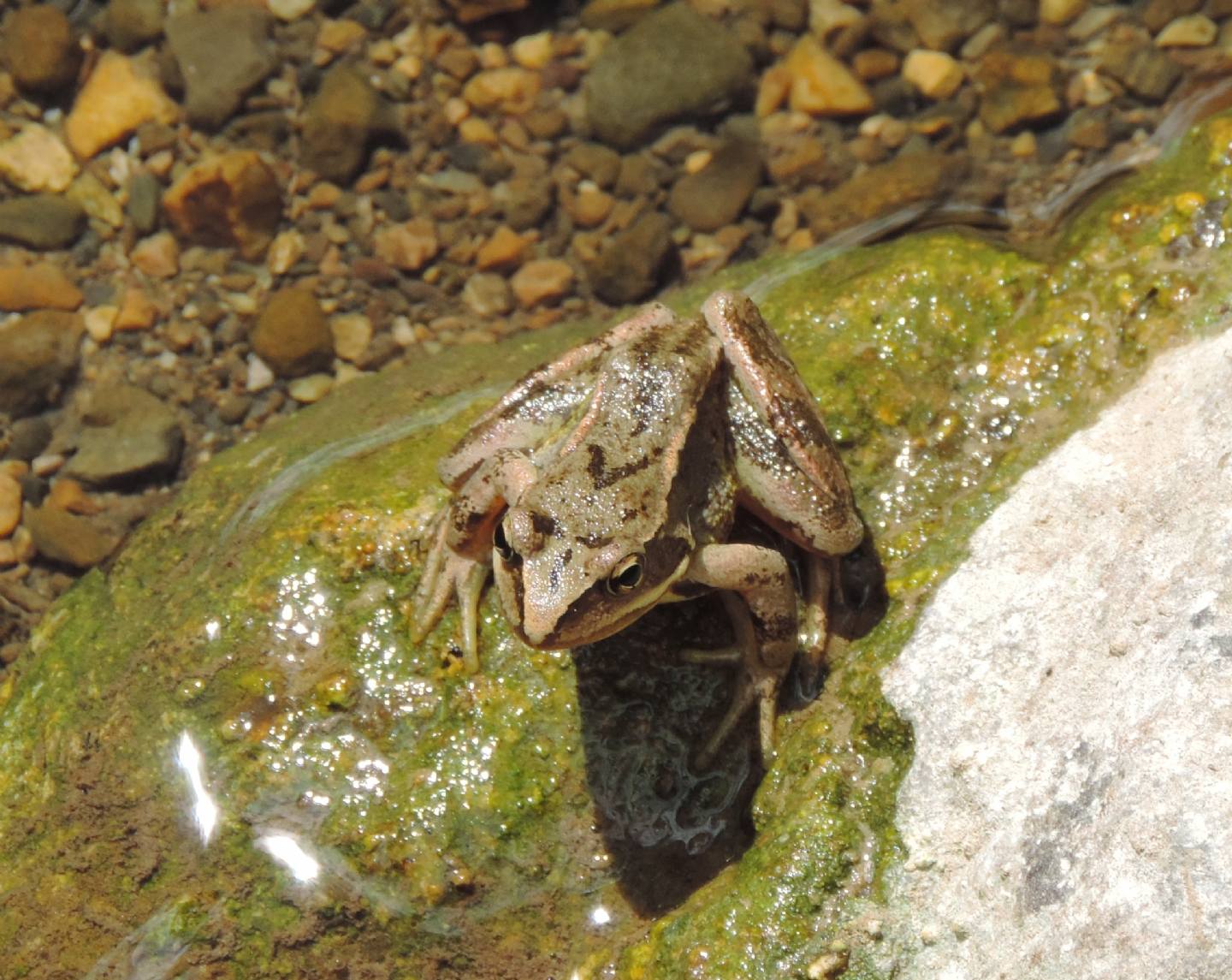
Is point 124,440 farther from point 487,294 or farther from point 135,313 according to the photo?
point 487,294

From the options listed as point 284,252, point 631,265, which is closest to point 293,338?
point 284,252

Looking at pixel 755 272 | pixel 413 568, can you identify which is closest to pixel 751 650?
pixel 413 568

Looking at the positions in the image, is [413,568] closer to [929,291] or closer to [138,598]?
[138,598]

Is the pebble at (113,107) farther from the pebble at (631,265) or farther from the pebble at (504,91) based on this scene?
the pebble at (631,265)

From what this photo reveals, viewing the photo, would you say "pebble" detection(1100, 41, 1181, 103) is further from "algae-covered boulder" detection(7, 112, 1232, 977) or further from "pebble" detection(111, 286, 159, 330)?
"pebble" detection(111, 286, 159, 330)

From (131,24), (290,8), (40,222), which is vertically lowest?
(40,222)

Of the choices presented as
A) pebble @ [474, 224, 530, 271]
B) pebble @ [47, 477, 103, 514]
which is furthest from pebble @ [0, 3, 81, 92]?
pebble @ [474, 224, 530, 271]
